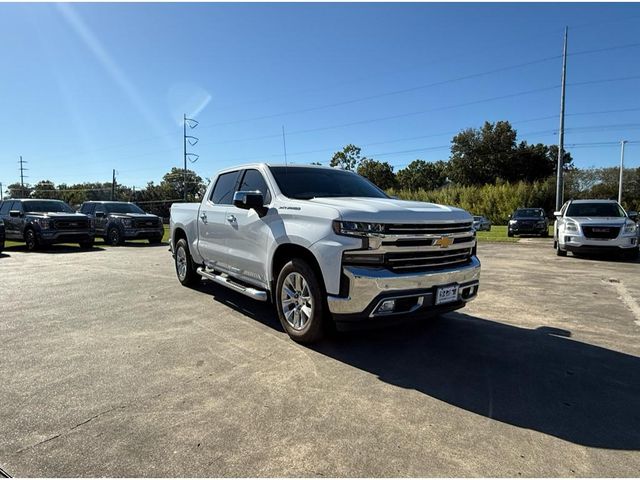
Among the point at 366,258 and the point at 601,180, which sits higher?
the point at 601,180

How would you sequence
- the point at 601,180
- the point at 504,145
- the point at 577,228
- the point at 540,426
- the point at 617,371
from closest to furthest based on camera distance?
the point at 540,426, the point at 617,371, the point at 577,228, the point at 504,145, the point at 601,180

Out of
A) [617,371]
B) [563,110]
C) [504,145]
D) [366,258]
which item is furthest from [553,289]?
[504,145]

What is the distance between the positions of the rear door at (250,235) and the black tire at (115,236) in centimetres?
1285

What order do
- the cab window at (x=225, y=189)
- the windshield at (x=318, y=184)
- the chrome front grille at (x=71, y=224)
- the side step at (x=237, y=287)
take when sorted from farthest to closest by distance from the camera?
the chrome front grille at (x=71, y=224)
the cab window at (x=225, y=189)
the windshield at (x=318, y=184)
the side step at (x=237, y=287)

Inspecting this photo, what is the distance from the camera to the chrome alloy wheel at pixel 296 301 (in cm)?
445

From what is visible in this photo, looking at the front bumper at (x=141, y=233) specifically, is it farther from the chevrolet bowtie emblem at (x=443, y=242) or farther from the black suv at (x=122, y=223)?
the chevrolet bowtie emblem at (x=443, y=242)

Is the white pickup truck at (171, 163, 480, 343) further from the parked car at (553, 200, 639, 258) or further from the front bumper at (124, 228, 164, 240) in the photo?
the front bumper at (124, 228, 164, 240)

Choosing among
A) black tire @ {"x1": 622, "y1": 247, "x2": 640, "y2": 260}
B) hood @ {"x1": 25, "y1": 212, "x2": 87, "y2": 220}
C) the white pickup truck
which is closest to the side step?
the white pickup truck

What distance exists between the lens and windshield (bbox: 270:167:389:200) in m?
5.26

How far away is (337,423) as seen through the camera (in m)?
2.99

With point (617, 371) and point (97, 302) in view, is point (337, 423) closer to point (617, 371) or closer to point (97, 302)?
point (617, 371)

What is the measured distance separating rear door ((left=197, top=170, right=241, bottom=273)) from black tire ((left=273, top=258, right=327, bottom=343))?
1.53 m

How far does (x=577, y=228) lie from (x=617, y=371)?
978cm

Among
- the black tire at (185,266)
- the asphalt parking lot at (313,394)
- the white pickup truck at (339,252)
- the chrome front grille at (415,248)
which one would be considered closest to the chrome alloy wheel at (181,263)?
the black tire at (185,266)
